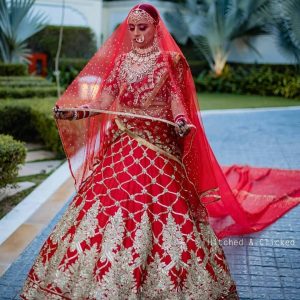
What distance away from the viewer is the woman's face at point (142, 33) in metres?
2.84

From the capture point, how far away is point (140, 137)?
2.87m

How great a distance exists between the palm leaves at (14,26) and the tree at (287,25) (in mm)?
7251

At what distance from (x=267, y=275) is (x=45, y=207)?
88.1 inches

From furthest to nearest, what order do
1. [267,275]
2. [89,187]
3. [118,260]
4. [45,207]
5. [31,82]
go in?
[31,82]
[45,207]
[267,275]
[89,187]
[118,260]

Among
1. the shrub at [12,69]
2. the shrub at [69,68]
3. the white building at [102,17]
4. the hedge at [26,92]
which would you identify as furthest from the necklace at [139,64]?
the white building at [102,17]

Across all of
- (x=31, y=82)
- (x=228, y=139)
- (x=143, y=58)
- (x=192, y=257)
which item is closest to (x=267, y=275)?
(x=192, y=257)

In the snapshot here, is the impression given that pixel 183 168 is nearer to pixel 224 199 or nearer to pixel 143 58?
pixel 143 58

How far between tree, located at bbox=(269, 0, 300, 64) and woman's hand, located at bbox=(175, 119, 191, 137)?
13.1m

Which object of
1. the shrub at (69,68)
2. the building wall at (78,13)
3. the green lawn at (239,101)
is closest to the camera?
the green lawn at (239,101)

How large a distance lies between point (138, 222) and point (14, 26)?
10.3 m

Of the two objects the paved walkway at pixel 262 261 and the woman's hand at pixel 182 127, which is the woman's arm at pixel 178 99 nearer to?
the woman's hand at pixel 182 127

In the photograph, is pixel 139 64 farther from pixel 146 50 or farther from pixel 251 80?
pixel 251 80

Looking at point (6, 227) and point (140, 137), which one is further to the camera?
point (6, 227)

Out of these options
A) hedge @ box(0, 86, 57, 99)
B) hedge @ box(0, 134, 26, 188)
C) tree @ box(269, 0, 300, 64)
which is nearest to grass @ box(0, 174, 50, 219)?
hedge @ box(0, 134, 26, 188)
